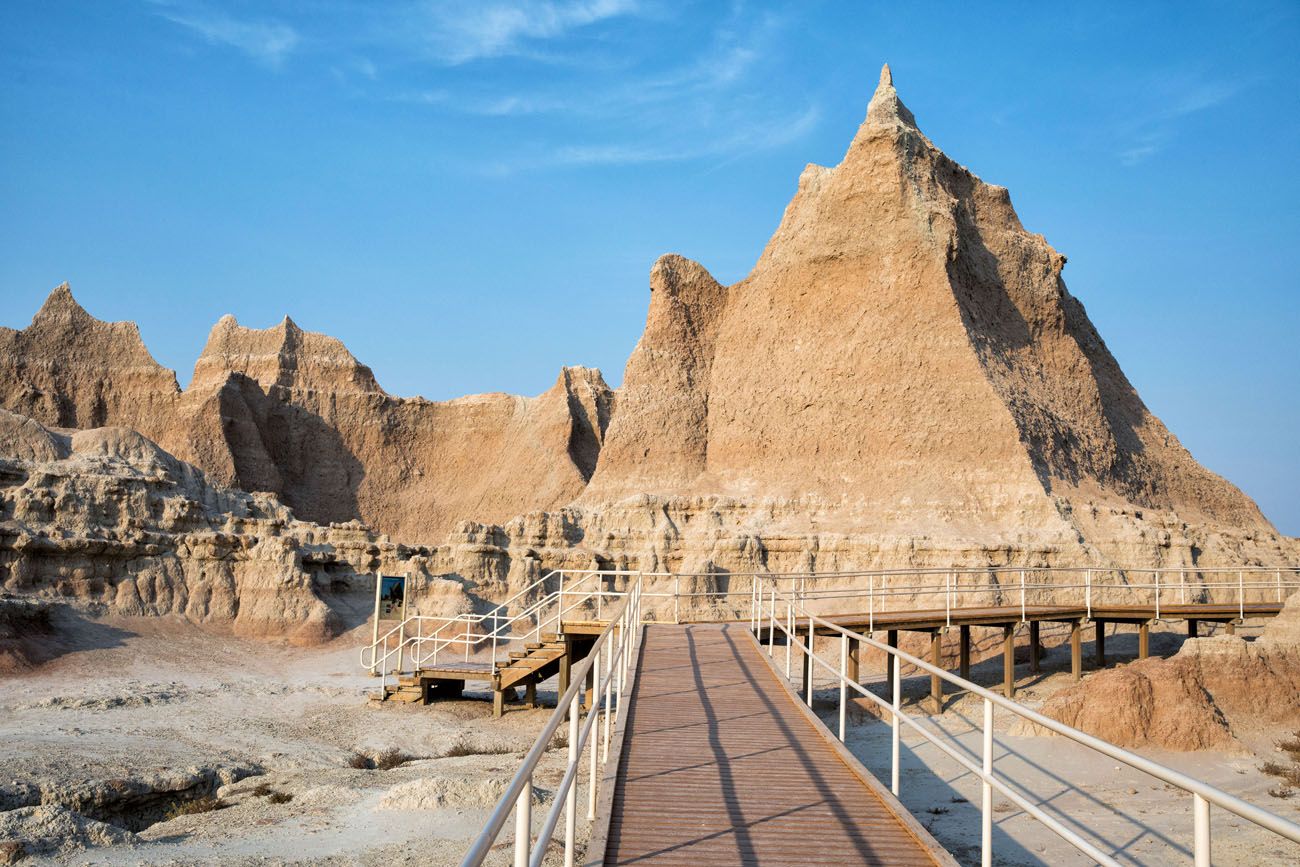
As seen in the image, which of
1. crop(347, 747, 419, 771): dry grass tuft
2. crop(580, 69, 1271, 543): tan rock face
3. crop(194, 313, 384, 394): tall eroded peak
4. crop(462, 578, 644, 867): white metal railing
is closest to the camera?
crop(462, 578, 644, 867): white metal railing

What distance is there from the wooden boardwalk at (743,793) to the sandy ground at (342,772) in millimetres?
1999

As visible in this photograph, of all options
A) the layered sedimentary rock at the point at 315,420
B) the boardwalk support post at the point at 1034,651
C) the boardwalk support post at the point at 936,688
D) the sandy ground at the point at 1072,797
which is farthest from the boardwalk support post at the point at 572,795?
the layered sedimentary rock at the point at 315,420

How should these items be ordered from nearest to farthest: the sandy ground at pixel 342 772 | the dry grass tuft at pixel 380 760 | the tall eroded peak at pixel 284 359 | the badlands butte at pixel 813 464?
the sandy ground at pixel 342 772 → the dry grass tuft at pixel 380 760 → the badlands butte at pixel 813 464 → the tall eroded peak at pixel 284 359

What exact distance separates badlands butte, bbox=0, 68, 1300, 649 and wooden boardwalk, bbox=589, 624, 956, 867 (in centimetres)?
2033

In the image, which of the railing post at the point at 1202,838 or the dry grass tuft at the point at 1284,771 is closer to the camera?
the railing post at the point at 1202,838

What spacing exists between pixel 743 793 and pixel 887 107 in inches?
1488

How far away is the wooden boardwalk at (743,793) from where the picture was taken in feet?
19.5

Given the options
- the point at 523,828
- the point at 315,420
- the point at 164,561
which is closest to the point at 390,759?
the point at 523,828

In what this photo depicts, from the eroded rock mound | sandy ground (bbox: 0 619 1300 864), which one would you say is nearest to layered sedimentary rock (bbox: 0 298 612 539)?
sandy ground (bbox: 0 619 1300 864)

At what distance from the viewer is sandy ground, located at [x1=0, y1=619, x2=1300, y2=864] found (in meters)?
10.6

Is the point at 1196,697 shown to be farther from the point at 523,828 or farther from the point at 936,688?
the point at 523,828

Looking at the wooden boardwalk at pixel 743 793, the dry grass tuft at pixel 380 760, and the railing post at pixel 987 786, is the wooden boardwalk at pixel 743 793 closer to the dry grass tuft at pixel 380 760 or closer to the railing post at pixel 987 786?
the railing post at pixel 987 786

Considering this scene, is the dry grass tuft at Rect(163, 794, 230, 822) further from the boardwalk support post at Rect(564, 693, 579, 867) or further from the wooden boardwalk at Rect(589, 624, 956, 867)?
the boardwalk support post at Rect(564, 693, 579, 867)

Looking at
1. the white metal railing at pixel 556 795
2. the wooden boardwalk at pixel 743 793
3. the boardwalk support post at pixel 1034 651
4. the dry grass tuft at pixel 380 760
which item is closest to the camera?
the white metal railing at pixel 556 795
